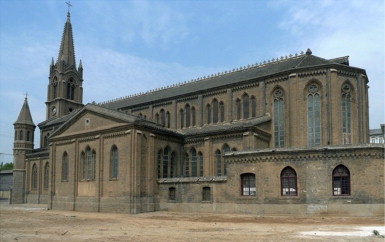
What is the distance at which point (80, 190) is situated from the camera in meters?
46.2

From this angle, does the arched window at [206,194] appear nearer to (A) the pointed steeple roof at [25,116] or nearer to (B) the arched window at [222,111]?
(B) the arched window at [222,111]

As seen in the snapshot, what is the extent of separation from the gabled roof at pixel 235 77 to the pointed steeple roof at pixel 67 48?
13215 millimetres

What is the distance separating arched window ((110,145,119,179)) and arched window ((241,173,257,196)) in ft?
44.8

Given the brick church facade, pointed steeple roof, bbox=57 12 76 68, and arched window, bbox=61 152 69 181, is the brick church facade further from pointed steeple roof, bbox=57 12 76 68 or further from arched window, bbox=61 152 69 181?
pointed steeple roof, bbox=57 12 76 68

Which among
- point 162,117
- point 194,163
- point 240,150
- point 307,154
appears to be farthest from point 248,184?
point 162,117

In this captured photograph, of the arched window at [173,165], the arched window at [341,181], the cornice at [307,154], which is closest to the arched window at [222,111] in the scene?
the arched window at [173,165]

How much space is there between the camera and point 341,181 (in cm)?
3231

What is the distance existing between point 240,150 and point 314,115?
8.71 m

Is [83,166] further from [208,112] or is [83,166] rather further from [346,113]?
[346,113]

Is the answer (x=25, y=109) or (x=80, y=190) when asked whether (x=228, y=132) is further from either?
(x=25, y=109)

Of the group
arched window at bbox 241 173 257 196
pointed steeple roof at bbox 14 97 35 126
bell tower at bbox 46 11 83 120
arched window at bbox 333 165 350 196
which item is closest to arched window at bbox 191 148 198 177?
arched window at bbox 241 173 257 196

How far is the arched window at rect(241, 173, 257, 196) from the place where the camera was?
35375 millimetres

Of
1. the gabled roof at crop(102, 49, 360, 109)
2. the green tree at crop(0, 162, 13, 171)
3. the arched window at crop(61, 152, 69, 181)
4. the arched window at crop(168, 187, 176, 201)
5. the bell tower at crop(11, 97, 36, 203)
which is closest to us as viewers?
the arched window at crop(168, 187, 176, 201)

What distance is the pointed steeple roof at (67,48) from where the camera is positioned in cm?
7100
